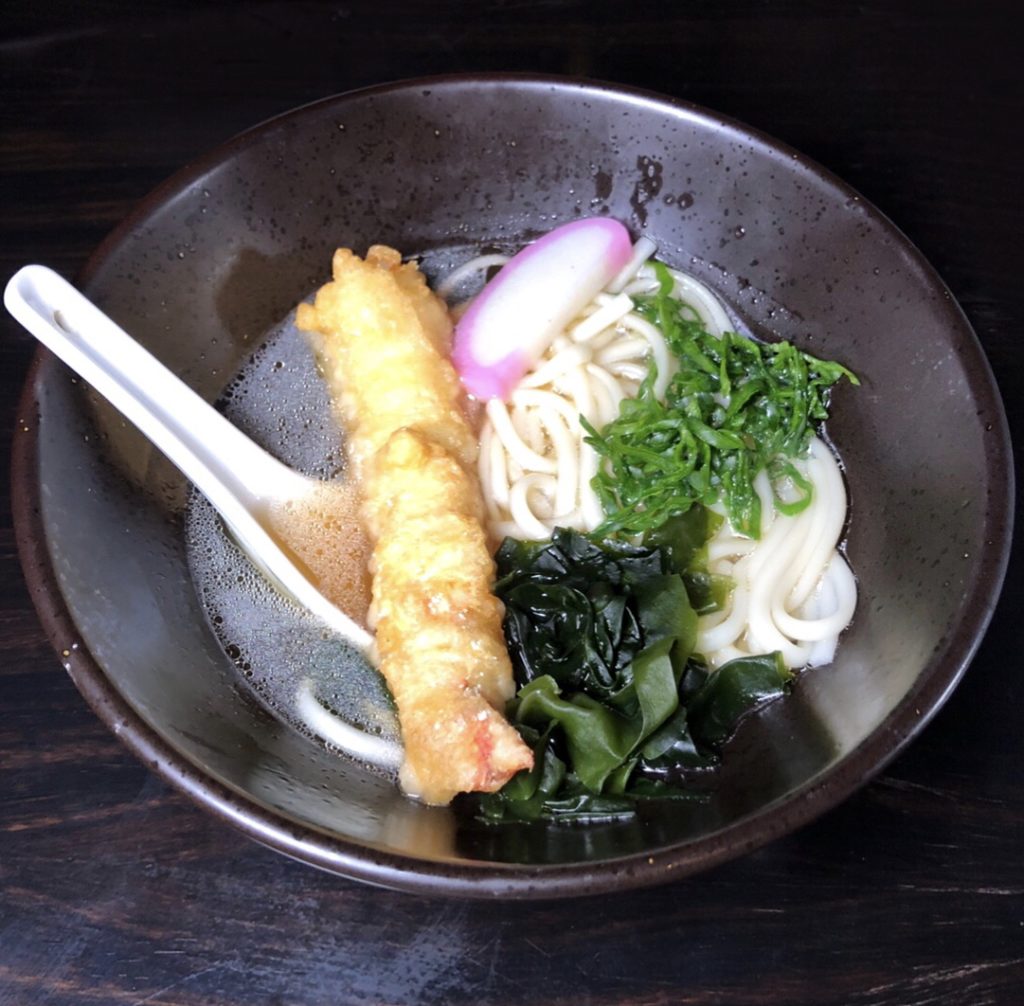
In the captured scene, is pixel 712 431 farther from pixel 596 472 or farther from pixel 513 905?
pixel 513 905

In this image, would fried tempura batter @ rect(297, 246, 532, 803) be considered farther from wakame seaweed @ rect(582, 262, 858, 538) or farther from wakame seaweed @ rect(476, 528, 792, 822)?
wakame seaweed @ rect(582, 262, 858, 538)

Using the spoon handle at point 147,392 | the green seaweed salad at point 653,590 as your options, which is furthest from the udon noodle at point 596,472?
the spoon handle at point 147,392

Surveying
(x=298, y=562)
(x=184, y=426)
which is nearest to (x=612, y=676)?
(x=298, y=562)

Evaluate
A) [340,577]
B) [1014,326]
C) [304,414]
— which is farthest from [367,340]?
[1014,326]

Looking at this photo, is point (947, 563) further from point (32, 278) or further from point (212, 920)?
point (32, 278)

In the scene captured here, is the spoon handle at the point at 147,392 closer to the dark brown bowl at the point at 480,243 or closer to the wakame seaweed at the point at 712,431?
the dark brown bowl at the point at 480,243

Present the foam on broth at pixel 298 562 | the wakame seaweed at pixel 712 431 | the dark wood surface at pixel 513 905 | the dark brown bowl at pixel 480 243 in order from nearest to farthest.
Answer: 1. the dark brown bowl at pixel 480 243
2. the dark wood surface at pixel 513 905
3. the foam on broth at pixel 298 562
4. the wakame seaweed at pixel 712 431

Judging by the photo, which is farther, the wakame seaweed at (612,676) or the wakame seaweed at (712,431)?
the wakame seaweed at (712,431)
